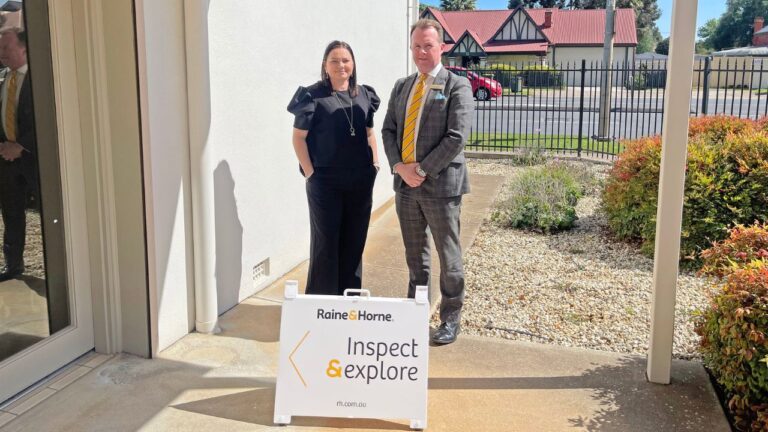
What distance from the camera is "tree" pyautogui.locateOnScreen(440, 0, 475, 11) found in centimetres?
9456

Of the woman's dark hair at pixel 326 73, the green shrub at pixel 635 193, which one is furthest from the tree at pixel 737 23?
the woman's dark hair at pixel 326 73

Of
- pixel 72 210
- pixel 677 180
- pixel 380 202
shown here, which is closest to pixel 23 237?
pixel 72 210

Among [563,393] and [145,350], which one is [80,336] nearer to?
[145,350]

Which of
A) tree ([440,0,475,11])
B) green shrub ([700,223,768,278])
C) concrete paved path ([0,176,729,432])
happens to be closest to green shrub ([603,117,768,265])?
green shrub ([700,223,768,278])

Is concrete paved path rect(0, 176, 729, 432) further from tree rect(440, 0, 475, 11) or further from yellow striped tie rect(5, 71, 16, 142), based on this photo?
tree rect(440, 0, 475, 11)

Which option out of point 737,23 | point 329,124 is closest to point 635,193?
point 329,124

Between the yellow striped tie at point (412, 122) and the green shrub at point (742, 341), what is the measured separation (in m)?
1.93

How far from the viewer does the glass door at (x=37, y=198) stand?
3381 mm

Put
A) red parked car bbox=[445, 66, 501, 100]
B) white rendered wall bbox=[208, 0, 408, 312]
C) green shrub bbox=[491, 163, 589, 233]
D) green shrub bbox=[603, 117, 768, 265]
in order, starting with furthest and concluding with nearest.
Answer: red parked car bbox=[445, 66, 501, 100] → green shrub bbox=[491, 163, 589, 233] → green shrub bbox=[603, 117, 768, 265] → white rendered wall bbox=[208, 0, 408, 312]

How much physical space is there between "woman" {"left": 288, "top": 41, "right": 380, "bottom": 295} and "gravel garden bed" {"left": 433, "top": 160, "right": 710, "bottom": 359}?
1109 millimetres

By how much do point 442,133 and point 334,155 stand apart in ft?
2.37

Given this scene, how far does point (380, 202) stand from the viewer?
28.4 ft

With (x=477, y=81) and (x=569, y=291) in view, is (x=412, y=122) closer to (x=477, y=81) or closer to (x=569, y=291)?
(x=569, y=291)

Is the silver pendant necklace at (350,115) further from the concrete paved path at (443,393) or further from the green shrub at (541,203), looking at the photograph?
the green shrub at (541,203)
